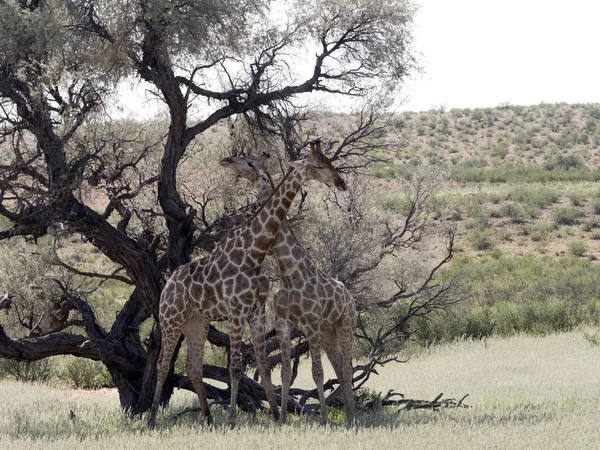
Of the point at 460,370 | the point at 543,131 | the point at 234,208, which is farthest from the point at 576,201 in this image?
the point at 234,208

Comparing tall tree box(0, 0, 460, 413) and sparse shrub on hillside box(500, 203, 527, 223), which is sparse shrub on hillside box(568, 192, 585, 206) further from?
tall tree box(0, 0, 460, 413)

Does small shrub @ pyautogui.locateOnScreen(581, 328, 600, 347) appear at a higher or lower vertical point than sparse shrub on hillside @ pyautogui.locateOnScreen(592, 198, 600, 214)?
lower

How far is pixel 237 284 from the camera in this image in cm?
992

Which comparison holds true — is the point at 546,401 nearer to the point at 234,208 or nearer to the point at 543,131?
the point at 234,208

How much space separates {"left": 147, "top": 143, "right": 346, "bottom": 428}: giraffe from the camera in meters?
9.89

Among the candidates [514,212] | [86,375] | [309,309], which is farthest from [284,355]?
[514,212]

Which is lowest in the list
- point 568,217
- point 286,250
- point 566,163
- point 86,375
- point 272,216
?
point 86,375

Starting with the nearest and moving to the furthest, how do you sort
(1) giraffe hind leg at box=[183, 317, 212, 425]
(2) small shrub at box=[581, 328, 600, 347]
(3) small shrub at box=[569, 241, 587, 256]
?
(1) giraffe hind leg at box=[183, 317, 212, 425] < (2) small shrub at box=[581, 328, 600, 347] < (3) small shrub at box=[569, 241, 587, 256]

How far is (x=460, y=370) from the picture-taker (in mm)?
17312

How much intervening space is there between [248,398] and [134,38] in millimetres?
4918

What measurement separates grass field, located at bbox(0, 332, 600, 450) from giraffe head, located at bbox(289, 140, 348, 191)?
254cm

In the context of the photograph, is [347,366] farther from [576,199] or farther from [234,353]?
[576,199]

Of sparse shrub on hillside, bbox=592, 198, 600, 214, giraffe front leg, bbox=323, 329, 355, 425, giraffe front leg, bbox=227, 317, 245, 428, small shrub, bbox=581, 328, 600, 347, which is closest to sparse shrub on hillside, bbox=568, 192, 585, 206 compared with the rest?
sparse shrub on hillside, bbox=592, 198, 600, 214

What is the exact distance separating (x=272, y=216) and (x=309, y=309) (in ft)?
3.56
